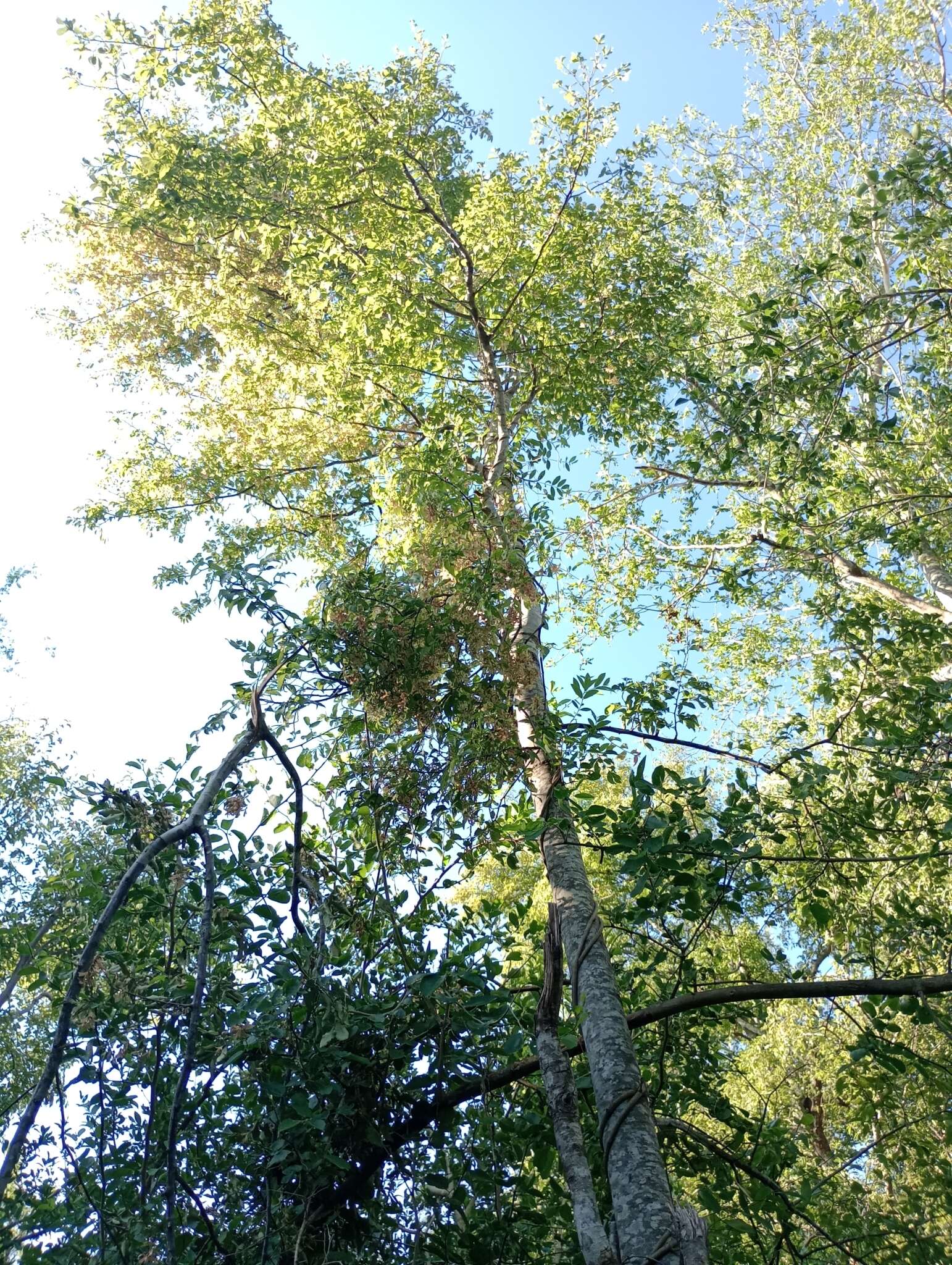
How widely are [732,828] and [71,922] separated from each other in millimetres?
3416

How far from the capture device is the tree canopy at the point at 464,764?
13.3ft

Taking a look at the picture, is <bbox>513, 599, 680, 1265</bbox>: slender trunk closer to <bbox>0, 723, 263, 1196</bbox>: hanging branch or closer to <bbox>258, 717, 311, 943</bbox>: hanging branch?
<bbox>258, 717, 311, 943</bbox>: hanging branch

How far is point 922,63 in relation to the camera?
13.9 m

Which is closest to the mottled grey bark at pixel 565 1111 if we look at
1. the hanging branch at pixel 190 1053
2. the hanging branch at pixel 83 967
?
the hanging branch at pixel 190 1053

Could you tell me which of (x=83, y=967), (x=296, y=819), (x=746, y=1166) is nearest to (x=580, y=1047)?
(x=746, y=1166)

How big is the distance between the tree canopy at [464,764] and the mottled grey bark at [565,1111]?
0.06ft

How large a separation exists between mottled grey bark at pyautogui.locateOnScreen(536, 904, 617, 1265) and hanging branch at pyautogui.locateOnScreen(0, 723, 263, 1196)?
1.78 metres

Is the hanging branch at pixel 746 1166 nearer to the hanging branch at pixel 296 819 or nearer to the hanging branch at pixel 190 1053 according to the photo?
the hanging branch at pixel 296 819

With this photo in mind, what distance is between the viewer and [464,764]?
5.07 metres

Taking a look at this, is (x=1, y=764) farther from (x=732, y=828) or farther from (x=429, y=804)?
(x=732, y=828)

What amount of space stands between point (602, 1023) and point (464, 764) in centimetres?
148

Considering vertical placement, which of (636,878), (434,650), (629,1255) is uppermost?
(434,650)

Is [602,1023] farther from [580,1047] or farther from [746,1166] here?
[746,1166]


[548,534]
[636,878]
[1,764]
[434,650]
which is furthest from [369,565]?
[1,764]
